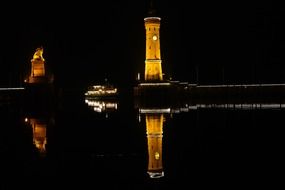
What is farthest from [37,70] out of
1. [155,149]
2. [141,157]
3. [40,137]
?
[141,157]

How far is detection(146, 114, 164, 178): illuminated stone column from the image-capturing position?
12268 mm

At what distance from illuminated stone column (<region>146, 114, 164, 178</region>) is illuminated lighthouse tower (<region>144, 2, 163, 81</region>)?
38102mm

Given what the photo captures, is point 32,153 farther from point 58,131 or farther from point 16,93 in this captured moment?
point 16,93

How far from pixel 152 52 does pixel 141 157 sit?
50963mm

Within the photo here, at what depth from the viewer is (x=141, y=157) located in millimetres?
14938

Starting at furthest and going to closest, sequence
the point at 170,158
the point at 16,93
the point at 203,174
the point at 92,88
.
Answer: the point at 92,88
the point at 16,93
the point at 170,158
the point at 203,174

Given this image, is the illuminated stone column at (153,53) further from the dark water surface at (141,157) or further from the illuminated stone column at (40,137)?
the dark water surface at (141,157)

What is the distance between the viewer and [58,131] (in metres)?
23.7

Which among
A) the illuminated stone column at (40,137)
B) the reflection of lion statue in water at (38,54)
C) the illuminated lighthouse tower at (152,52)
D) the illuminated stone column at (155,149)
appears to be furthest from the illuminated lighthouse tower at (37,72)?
the illuminated stone column at (155,149)

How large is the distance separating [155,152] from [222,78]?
68.8 meters

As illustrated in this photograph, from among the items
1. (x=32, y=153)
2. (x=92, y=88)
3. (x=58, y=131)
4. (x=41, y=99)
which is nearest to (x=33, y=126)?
(x=58, y=131)

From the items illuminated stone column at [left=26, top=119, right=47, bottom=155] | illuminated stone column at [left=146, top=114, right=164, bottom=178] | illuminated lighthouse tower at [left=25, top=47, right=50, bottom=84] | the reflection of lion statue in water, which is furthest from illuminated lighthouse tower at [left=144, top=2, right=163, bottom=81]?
illuminated stone column at [left=26, top=119, right=47, bottom=155]

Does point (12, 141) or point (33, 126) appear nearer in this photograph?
point (12, 141)

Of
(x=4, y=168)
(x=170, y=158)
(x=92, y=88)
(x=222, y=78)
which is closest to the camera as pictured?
(x=4, y=168)
